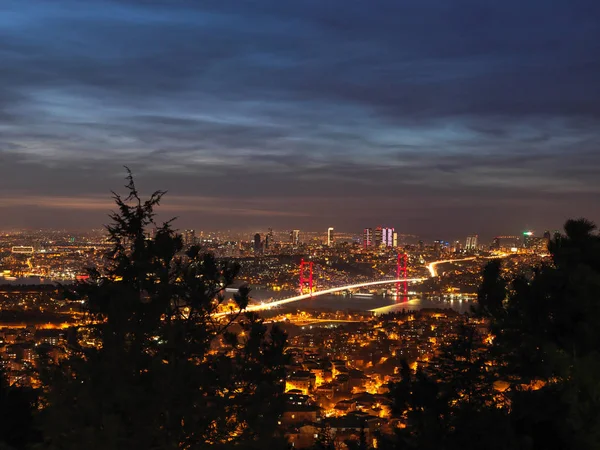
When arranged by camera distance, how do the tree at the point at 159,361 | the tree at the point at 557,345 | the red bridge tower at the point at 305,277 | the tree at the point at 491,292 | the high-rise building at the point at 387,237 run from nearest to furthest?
the tree at the point at 159,361
the tree at the point at 557,345
the tree at the point at 491,292
the red bridge tower at the point at 305,277
the high-rise building at the point at 387,237

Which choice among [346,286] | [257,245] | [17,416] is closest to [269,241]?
[257,245]

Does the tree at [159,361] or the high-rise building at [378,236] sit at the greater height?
the high-rise building at [378,236]

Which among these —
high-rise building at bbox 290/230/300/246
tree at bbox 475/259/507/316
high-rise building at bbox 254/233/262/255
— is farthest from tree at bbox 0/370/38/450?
high-rise building at bbox 290/230/300/246

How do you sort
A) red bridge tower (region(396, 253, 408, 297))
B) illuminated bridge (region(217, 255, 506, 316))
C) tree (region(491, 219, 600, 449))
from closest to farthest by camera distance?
tree (region(491, 219, 600, 449)) → illuminated bridge (region(217, 255, 506, 316)) → red bridge tower (region(396, 253, 408, 297))

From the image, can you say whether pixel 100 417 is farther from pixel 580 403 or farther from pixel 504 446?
pixel 580 403

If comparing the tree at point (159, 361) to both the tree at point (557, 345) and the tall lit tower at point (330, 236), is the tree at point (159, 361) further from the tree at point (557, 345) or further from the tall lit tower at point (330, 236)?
the tall lit tower at point (330, 236)

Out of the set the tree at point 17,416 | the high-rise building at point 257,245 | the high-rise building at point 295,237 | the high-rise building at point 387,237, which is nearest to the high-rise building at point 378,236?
the high-rise building at point 387,237

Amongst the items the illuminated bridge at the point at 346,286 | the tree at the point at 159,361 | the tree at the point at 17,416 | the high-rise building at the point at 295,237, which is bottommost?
the illuminated bridge at the point at 346,286

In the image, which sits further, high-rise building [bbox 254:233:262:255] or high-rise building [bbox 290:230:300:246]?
high-rise building [bbox 290:230:300:246]

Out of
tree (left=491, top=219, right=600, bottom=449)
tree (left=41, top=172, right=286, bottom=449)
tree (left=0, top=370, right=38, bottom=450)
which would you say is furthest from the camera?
tree (left=0, top=370, right=38, bottom=450)

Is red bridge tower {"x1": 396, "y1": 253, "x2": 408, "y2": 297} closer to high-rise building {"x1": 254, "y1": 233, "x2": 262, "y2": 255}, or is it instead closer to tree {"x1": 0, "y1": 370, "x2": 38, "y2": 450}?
high-rise building {"x1": 254, "y1": 233, "x2": 262, "y2": 255}
